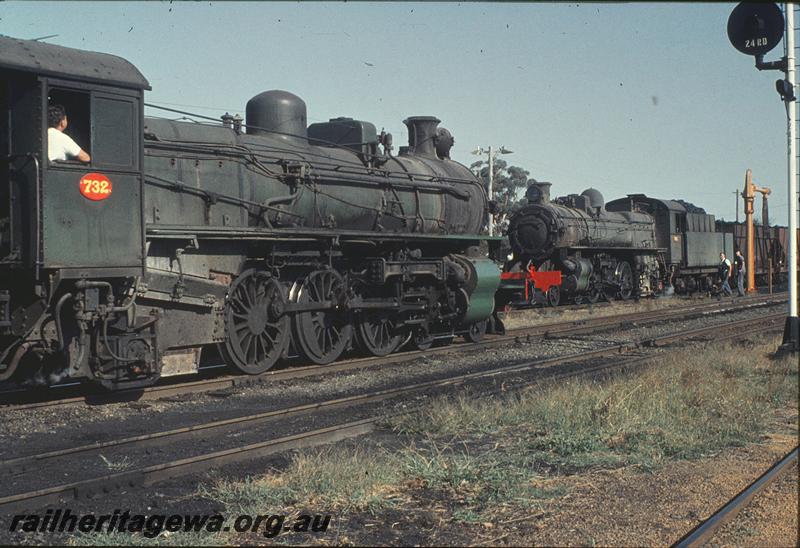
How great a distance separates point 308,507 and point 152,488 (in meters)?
1.35

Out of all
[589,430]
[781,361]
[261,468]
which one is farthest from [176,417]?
[781,361]

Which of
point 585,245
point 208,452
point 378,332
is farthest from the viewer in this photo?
point 585,245

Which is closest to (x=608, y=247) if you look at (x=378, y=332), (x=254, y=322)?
(x=378, y=332)

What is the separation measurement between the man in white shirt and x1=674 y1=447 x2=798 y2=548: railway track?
6.71 m

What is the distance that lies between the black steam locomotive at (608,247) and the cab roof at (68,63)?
11824mm

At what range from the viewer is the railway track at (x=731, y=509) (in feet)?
15.5

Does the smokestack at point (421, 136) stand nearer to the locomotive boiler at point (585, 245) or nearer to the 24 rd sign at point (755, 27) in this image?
the 24 rd sign at point (755, 27)

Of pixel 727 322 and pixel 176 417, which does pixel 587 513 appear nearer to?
pixel 176 417

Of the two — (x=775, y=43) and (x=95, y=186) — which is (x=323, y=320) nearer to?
(x=95, y=186)

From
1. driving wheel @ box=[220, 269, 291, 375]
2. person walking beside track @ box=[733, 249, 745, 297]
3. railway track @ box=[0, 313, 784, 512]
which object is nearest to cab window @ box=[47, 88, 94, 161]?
driving wheel @ box=[220, 269, 291, 375]
